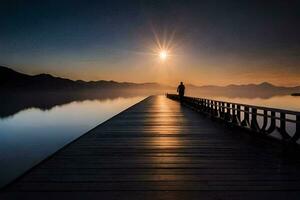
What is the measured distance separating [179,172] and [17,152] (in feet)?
59.6

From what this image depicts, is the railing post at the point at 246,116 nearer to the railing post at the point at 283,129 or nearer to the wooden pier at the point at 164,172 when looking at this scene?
the wooden pier at the point at 164,172

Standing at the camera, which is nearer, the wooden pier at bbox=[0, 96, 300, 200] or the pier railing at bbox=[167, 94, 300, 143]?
the wooden pier at bbox=[0, 96, 300, 200]

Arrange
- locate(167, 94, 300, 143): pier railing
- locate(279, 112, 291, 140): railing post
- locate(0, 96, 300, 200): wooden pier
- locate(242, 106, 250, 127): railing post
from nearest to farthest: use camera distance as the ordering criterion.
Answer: locate(0, 96, 300, 200): wooden pier
locate(167, 94, 300, 143): pier railing
locate(279, 112, 291, 140): railing post
locate(242, 106, 250, 127): railing post

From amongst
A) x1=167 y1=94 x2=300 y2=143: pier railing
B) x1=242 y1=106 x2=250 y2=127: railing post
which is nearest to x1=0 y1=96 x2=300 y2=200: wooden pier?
x1=167 y1=94 x2=300 y2=143: pier railing

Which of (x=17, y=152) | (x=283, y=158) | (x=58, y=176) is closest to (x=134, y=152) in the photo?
(x=58, y=176)

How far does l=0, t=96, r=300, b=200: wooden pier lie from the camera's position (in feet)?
17.8

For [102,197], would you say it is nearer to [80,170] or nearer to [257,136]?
[80,170]

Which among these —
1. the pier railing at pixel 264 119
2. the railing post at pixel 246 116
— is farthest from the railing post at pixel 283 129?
the railing post at pixel 246 116

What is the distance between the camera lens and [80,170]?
22.8 feet

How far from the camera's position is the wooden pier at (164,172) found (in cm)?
543

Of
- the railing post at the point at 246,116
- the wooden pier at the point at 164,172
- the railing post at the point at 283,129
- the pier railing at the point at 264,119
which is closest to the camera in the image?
the wooden pier at the point at 164,172

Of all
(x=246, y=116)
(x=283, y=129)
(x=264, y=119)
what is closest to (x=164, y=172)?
(x=283, y=129)

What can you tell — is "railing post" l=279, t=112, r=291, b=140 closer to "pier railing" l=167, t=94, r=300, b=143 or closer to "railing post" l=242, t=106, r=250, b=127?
"pier railing" l=167, t=94, r=300, b=143

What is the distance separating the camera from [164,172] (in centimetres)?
672
